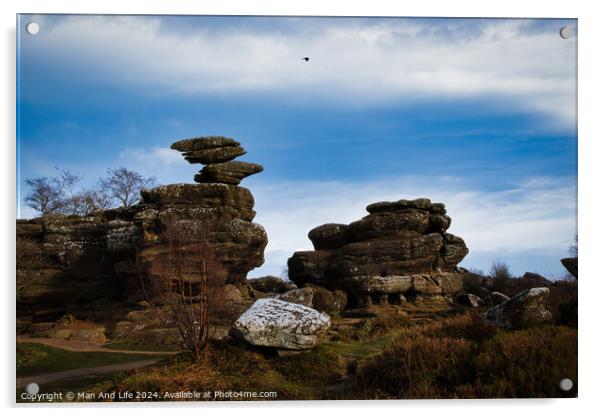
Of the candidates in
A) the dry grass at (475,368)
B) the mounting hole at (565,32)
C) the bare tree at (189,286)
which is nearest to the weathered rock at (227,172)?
the bare tree at (189,286)

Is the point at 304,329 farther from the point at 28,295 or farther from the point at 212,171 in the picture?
the point at 28,295

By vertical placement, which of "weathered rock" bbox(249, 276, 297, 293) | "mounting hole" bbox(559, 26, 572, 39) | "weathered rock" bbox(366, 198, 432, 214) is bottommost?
"weathered rock" bbox(249, 276, 297, 293)

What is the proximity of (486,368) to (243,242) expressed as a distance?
1715 cm

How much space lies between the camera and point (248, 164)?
95.0ft

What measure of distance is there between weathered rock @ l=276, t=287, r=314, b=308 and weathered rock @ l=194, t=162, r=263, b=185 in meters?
6.44

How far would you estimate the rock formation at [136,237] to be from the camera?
2614 centimetres

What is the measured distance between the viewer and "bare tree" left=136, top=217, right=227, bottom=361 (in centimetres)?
1347

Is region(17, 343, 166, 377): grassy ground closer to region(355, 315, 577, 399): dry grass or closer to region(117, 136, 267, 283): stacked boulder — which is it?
region(117, 136, 267, 283): stacked boulder

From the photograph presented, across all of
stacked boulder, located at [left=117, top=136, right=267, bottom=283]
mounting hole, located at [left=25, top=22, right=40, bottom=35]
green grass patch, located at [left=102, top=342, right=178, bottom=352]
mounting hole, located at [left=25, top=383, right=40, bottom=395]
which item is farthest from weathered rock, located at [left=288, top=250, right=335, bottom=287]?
mounting hole, located at [left=25, top=22, right=40, bottom=35]

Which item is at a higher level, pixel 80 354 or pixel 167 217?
pixel 167 217

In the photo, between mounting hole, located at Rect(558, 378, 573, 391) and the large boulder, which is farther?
the large boulder

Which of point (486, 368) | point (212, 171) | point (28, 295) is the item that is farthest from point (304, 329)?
point (28, 295)

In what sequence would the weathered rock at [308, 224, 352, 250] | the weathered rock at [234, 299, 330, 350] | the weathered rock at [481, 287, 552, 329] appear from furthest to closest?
the weathered rock at [308, 224, 352, 250] → the weathered rock at [481, 287, 552, 329] → the weathered rock at [234, 299, 330, 350]

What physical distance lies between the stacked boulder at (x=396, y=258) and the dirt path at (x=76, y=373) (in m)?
15.6
